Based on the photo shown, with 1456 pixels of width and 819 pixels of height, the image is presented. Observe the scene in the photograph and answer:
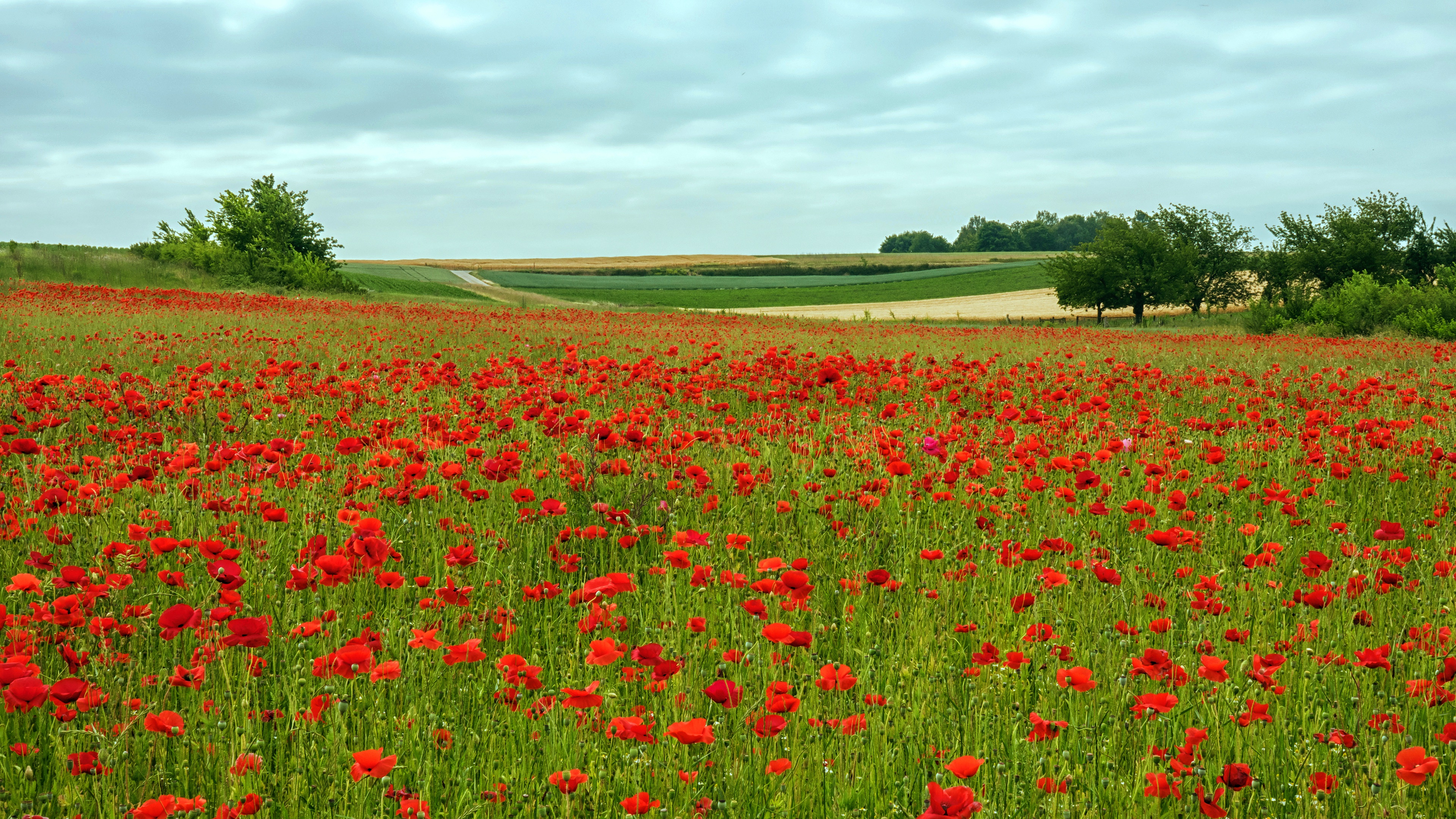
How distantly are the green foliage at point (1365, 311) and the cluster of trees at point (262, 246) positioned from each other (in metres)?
42.2

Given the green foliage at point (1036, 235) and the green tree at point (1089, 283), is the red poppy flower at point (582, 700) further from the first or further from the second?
the green foliage at point (1036, 235)

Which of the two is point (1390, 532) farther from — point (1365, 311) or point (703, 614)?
point (1365, 311)

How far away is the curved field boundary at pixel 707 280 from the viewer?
76.9 metres

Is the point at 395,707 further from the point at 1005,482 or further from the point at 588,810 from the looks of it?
the point at 1005,482

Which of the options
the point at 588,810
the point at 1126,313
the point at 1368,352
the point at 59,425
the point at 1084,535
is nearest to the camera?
the point at 588,810

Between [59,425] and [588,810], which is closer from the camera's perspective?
[588,810]

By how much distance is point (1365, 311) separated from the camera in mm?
27531

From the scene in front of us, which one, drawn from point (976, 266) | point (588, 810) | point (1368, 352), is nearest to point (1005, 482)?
point (588, 810)

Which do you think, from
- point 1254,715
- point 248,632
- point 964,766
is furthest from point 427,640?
point 1254,715

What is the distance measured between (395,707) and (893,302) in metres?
65.9

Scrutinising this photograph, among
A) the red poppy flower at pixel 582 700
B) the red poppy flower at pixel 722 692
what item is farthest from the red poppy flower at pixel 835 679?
the red poppy flower at pixel 582 700

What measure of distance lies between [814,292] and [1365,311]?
4786cm

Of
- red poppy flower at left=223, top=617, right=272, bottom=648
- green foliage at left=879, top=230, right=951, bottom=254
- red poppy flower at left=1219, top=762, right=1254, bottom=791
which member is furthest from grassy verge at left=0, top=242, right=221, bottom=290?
green foliage at left=879, top=230, right=951, bottom=254

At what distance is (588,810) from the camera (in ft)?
6.75
